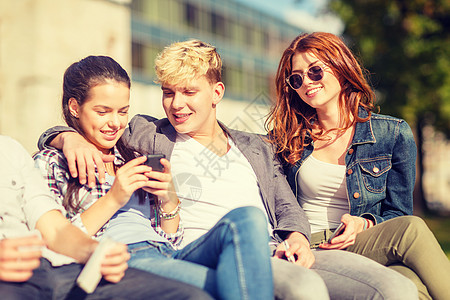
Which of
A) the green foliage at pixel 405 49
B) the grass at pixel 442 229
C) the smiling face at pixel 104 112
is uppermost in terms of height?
the green foliage at pixel 405 49

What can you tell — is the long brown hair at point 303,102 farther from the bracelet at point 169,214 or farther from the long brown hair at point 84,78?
the long brown hair at point 84,78

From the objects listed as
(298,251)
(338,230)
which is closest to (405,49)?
(338,230)

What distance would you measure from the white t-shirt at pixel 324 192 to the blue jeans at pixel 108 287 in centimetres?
140

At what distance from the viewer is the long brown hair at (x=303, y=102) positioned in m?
3.45

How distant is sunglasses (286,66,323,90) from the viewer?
11.2ft

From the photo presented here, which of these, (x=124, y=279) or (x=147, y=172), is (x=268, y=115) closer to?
(x=147, y=172)

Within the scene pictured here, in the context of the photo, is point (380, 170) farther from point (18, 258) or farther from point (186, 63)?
point (18, 258)

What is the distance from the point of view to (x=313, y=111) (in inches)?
145

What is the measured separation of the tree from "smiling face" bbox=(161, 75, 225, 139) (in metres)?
10.3

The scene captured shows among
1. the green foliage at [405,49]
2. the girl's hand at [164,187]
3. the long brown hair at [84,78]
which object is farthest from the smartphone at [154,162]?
the green foliage at [405,49]

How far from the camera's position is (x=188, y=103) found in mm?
3197

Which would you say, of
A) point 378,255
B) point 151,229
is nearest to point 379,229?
point 378,255

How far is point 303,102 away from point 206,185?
1.08 metres

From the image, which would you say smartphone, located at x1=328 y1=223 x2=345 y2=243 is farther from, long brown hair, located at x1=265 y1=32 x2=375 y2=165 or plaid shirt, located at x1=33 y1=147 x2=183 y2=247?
plaid shirt, located at x1=33 y1=147 x2=183 y2=247
